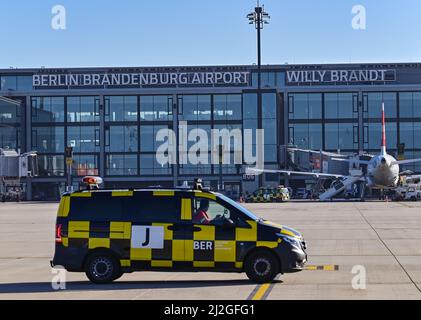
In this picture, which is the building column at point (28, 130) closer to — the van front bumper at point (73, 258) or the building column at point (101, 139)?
the building column at point (101, 139)

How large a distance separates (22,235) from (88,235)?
51.1ft

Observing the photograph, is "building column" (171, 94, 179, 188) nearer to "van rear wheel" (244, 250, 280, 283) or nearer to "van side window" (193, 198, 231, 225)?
"van side window" (193, 198, 231, 225)

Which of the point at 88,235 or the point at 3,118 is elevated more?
the point at 3,118

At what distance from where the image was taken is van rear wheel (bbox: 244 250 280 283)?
49.5ft

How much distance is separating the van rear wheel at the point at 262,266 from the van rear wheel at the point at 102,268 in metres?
2.61

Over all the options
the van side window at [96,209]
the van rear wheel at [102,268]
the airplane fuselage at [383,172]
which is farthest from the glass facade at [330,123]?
the van rear wheel at [102,268]

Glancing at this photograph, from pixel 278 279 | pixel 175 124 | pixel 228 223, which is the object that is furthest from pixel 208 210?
pixel 175 124

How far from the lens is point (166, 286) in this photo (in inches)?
589

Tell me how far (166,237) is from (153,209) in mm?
656

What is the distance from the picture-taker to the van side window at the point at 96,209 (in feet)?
51.1

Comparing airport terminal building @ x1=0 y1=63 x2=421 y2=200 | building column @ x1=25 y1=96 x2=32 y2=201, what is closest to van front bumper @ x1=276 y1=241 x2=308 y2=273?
airport terminal building @ x1=0 y1=63 x2=421 y2=200
